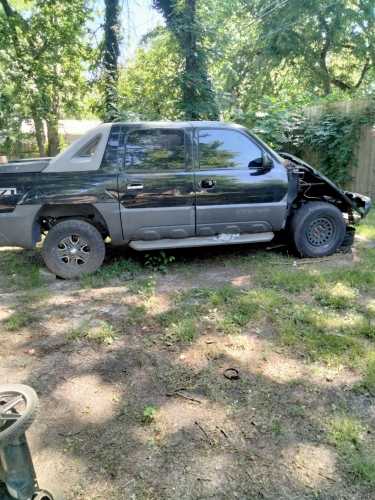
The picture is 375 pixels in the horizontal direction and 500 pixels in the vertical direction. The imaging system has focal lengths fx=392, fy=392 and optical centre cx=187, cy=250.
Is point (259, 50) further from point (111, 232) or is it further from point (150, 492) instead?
point (150, 492)

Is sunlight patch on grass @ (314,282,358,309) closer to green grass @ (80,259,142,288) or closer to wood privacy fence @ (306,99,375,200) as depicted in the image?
green grass @ (80,259,142,288)

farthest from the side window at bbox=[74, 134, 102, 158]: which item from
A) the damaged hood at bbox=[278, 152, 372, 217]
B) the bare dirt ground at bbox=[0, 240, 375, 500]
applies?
the damaged hood at bbox=[278, 152, 372, 217]

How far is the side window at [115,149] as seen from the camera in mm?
4676

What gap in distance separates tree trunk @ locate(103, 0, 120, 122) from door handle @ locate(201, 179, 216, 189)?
673 centimetres

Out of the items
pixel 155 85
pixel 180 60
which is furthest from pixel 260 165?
pixel 155 85

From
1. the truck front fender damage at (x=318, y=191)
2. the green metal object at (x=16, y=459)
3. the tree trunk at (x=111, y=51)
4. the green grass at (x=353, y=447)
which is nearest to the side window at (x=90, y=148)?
the truck front fender damage at (x=318, y=191)

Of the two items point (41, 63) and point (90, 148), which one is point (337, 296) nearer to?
point (90, 148)

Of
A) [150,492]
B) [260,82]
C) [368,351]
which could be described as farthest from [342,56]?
[150,492]

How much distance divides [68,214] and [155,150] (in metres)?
1.32

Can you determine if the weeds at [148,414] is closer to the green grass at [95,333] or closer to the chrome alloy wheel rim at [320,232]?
the green grass at [95,333]

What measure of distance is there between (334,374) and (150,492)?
1.58m

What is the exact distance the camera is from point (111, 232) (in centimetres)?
479

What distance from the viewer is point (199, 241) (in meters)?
5.02

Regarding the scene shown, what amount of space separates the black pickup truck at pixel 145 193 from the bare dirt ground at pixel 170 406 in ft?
3.41
